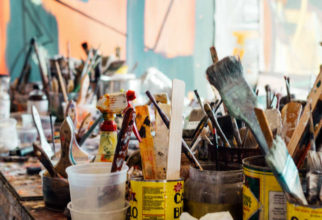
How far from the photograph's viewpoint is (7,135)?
173 centimetres

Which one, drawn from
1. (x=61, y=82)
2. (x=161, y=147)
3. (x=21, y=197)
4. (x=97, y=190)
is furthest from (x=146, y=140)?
(x=61, y=82)

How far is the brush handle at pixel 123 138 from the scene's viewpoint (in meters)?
0.75

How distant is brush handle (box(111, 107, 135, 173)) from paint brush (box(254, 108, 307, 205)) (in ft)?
0.85

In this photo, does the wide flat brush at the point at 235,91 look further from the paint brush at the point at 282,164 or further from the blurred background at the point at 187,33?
the blurred background at the point at 187,33

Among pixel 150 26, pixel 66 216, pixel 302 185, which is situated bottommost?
pixel 66 216

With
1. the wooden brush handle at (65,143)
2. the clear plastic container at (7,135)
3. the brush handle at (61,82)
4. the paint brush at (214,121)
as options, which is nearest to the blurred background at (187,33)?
the brush handle at (61,82)

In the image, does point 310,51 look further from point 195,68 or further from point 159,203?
point 159,203

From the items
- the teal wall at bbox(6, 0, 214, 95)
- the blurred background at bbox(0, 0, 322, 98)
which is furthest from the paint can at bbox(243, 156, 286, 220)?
the teal wall at bbox(6, 0, 214, 95)

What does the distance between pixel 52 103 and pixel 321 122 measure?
73.9 inches

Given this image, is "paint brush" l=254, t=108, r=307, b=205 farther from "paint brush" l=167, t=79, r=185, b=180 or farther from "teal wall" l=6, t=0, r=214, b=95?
"teal wall" l=6, t=0, r=214, b=95

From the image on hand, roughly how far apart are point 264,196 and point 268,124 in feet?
0.48

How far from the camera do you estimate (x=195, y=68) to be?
386 centimetres

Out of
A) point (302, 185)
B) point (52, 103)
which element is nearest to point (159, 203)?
point (302, 185)

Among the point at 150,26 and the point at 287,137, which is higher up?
the point at 150,26
